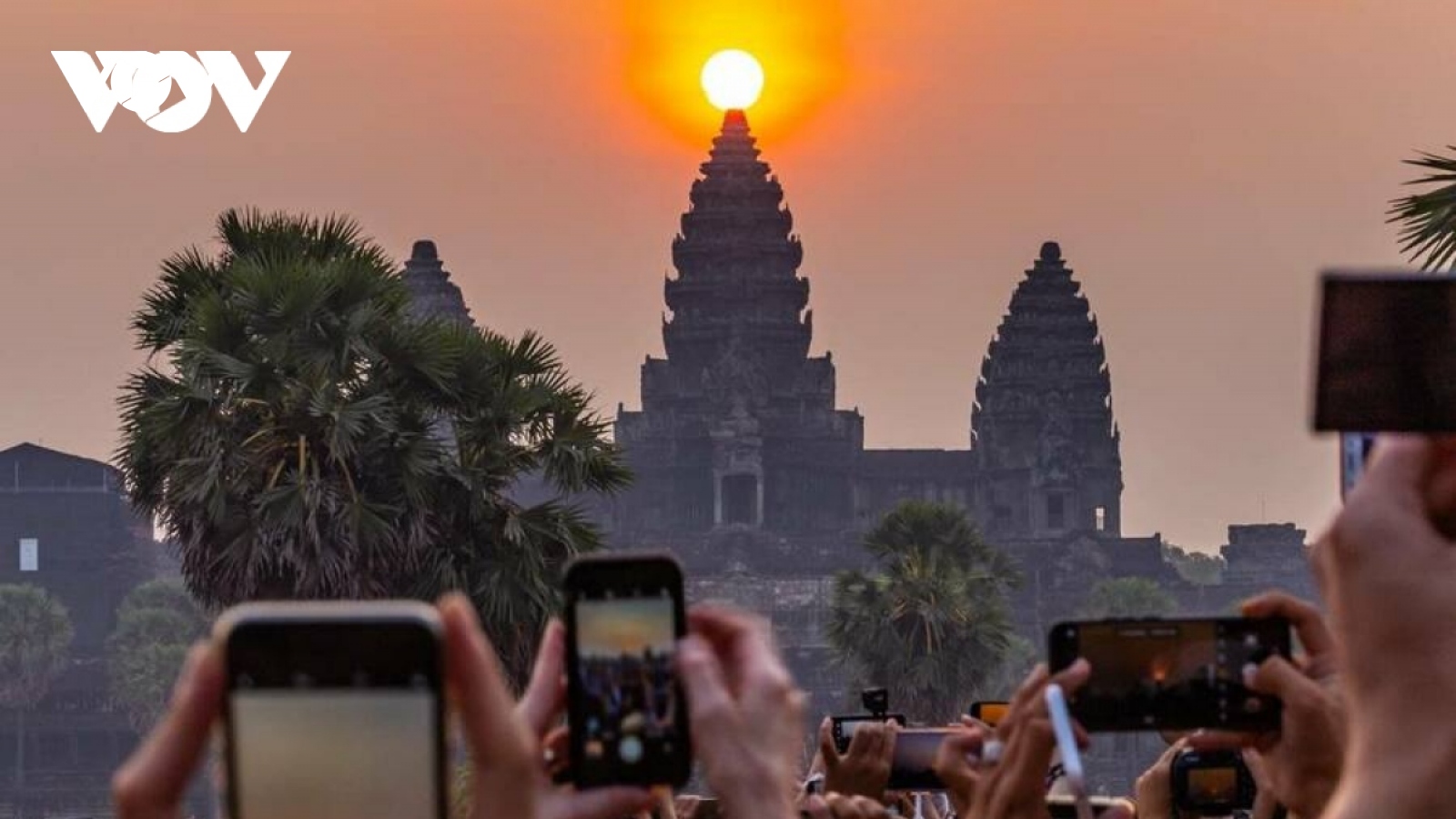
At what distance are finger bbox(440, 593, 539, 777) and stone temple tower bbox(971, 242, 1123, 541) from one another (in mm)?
165185

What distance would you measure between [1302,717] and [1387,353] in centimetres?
99

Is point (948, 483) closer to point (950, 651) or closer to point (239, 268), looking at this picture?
point (950, 651)

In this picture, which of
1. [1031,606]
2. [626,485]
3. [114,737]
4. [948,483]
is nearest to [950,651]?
[626,485]

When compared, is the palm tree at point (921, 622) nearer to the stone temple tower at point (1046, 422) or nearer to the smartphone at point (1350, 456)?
the smartphone at point (1350, 456)

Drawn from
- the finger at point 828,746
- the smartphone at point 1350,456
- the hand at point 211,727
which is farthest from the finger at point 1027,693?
the finger at point 828,746

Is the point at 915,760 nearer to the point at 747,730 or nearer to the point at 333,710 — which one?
the point at 747,730

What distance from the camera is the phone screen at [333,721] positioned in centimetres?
262

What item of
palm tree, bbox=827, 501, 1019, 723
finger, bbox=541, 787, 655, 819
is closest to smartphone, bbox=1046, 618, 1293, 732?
finger, bbox=541, 787, 655, 819

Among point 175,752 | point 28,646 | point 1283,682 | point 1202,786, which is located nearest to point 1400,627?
point 175,752

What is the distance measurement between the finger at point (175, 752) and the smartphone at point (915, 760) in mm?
5273

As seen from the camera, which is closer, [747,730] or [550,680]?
[747,730]

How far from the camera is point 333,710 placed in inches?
106

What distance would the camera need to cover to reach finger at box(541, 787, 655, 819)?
3.23 meters

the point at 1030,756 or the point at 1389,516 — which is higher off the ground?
the point at 1389,516
